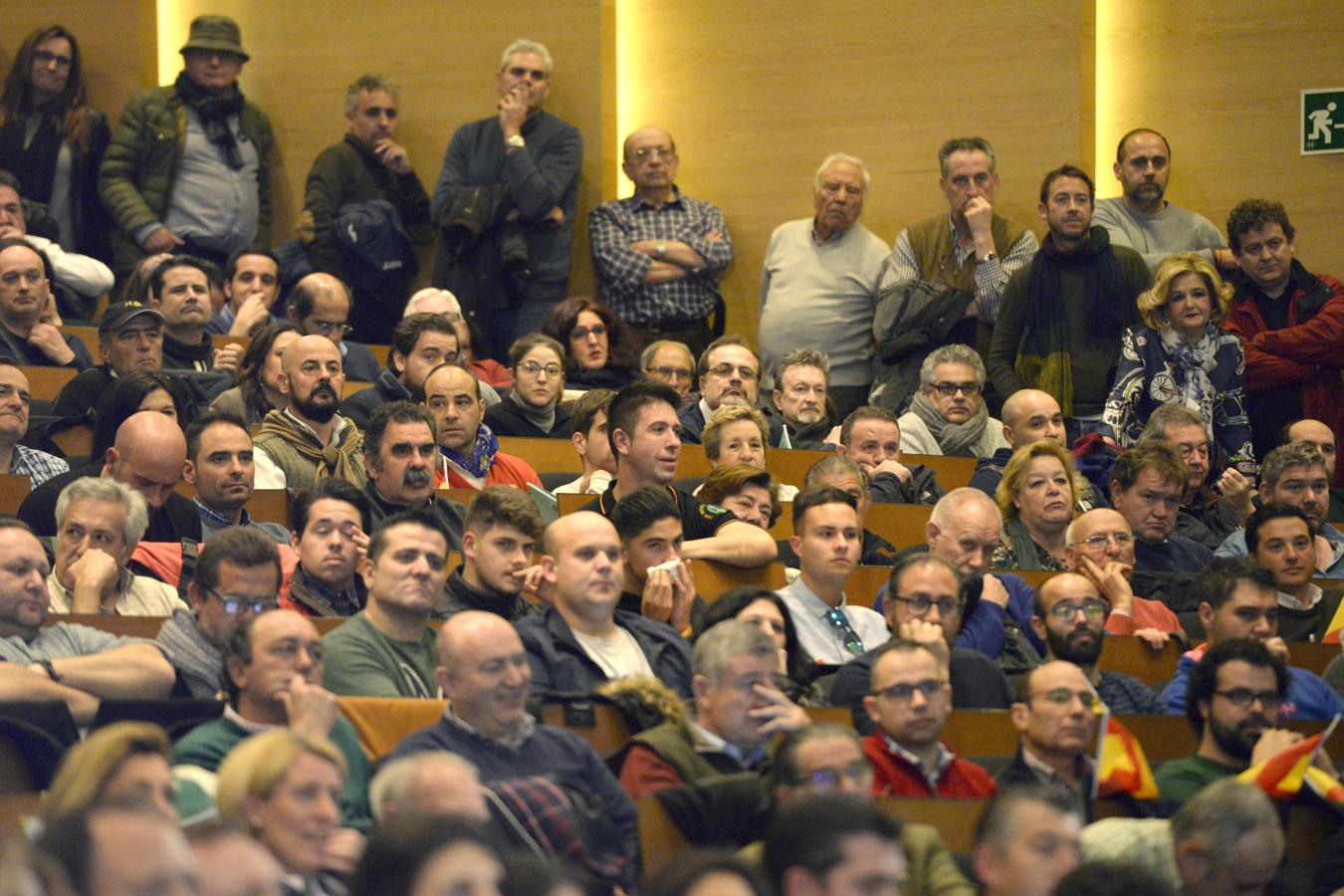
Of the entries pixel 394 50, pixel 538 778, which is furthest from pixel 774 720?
pixel 394 50

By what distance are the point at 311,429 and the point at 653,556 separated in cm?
109

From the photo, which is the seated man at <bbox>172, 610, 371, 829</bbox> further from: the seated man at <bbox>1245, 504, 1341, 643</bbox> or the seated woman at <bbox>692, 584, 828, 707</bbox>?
the seated man at <bbox>1245, 504, 1341, 643</bbox>

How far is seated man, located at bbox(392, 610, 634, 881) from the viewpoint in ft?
9.52

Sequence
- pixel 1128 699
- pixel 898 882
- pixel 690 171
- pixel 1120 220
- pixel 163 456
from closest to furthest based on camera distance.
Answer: pixel 898 882, pixel 1128 699, pixel 163 456, pixel 1120 220, pixel 690 171

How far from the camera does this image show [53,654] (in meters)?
3.21

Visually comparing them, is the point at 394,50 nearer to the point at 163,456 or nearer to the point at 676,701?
the point at 163,456

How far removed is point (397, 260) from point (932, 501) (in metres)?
2.25

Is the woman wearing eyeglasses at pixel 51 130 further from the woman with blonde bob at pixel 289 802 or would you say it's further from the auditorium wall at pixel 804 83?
the woman with blonde bob at pixel 289 802

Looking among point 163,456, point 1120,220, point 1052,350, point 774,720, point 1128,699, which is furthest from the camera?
point 1120,220

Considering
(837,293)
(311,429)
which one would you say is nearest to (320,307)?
(311,429)

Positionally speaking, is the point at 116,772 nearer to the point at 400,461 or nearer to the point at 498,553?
the point at 498,553

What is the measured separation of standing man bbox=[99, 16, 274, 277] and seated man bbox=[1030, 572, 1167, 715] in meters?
3.40

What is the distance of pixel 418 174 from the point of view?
701cm

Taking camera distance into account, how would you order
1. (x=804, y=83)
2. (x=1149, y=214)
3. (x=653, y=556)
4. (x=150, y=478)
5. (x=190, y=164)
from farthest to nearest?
1. (x=804, y=83)
2. (x=190, y=164)
3. (x=1149, y=214)
4. (x=150, y=478)
5. (x=653, y=556)
